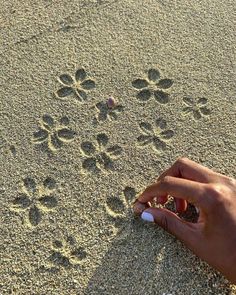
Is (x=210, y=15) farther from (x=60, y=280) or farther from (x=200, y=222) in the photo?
(x=60, y=280)

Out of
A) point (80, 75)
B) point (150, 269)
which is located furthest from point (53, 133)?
point (150, 269)

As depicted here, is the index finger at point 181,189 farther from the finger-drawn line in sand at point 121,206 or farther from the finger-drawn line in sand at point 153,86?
the finger-drawn line in sand at point 153,86

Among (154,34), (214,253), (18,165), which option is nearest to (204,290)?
(214,253)

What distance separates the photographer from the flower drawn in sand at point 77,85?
2104 millimetres

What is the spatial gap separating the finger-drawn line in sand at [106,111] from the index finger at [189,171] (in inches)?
15.1

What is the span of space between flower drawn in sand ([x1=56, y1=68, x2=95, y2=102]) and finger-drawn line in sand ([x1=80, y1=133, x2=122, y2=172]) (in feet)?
0.73

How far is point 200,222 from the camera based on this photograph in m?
1.60

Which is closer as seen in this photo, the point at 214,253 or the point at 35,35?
the point at 214,253

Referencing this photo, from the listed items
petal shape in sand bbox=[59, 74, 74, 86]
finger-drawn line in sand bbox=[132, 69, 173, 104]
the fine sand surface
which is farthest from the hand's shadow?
petal shape in sand bbox=[59, 74, 74, 86]

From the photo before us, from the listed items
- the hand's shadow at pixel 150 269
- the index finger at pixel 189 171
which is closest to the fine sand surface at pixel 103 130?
the hand's shadow at pixel 150 269

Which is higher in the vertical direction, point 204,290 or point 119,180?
point 119,180

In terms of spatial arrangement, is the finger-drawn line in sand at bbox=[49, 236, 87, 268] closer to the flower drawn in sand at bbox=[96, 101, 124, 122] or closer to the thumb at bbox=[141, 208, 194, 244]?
the thumb at bbox=[141, 208, 194, 244]

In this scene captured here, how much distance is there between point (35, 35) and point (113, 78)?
1.45 feet

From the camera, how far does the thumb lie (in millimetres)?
1638
